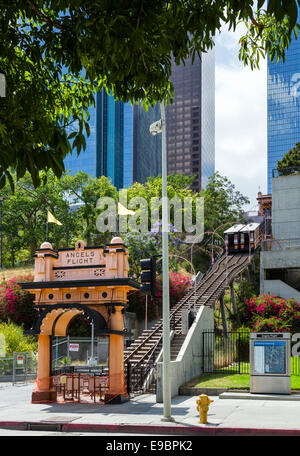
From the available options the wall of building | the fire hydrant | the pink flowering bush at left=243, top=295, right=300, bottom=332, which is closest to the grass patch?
the fire hydrant

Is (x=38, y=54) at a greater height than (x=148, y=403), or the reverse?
(x=38, y=54)

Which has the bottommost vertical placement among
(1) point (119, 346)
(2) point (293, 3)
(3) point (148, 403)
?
(3) point (148, 403)

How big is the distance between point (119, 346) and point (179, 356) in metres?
3.03

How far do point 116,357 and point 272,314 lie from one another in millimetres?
15096

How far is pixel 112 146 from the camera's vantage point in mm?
138250

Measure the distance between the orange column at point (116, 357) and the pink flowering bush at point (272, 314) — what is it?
486 inches

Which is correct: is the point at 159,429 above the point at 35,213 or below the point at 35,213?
below

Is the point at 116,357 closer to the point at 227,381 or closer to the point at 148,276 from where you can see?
the point at 227,381

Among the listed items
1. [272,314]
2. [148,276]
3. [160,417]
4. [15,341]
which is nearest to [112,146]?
[15,341]

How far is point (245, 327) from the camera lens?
34250 millimetres

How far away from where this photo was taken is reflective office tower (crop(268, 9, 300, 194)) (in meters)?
157
